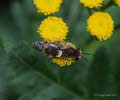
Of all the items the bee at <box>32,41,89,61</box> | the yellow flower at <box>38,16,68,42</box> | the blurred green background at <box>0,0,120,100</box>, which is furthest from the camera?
the blurred green background at <box>0,0,120,100</box>

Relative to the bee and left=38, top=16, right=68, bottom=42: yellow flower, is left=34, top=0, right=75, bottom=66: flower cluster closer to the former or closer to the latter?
left=38, top=16, right=68, bottom=42: yellow flower

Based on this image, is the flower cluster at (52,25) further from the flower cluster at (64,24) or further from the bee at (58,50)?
the bee at (58,50)

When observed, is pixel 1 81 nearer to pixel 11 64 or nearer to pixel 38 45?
pixel 11 64

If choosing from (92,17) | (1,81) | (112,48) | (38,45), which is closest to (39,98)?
(1,81)

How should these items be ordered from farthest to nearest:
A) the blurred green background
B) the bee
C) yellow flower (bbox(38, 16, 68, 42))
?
the blurred green background, yellow flower (bbox(38, 16, 68, 42)), the bee

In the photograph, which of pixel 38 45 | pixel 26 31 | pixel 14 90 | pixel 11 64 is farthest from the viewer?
pixel 14 90

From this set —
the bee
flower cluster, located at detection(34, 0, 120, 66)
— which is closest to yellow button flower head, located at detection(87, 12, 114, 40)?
flower cluster, located at detection(34, 0, 120, 66)
